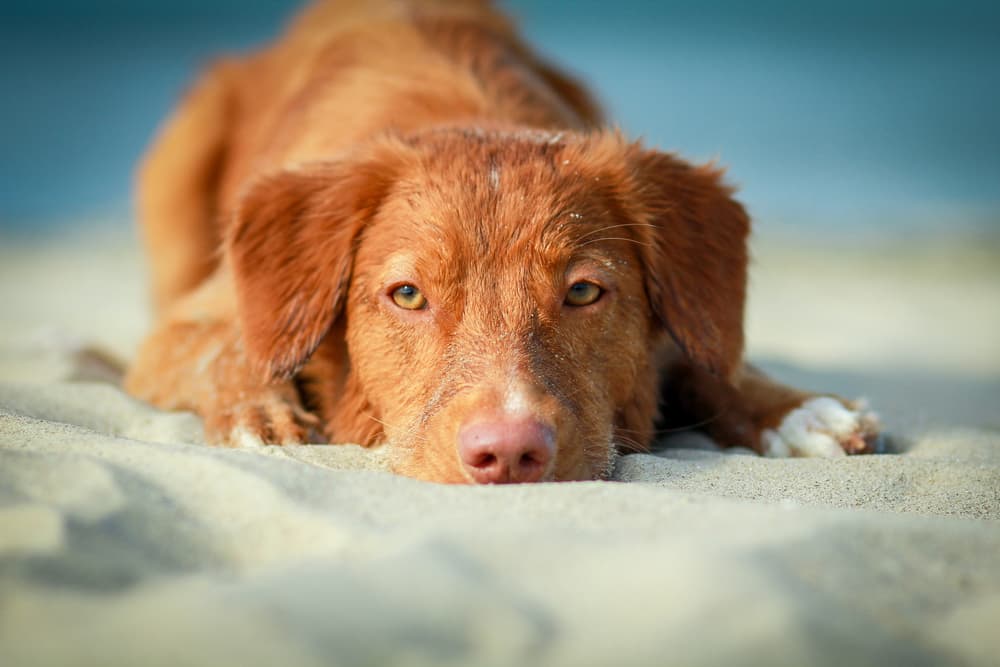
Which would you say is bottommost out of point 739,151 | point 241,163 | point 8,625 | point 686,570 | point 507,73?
point 8,625

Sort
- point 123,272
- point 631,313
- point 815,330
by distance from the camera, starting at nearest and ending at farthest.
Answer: point 631,313, point 815,330, point 123,272

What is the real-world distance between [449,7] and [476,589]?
5.30 meters

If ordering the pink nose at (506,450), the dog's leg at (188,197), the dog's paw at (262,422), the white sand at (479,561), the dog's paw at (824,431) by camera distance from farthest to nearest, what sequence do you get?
the dog's leg at (188,197) → the dog's paw at (824,431) → the dog's paw at (262,422) → the pink nose at (506,450) → the white sand at (479,561)

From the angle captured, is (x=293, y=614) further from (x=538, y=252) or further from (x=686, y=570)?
(x=538, y=252)

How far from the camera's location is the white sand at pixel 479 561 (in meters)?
1.75

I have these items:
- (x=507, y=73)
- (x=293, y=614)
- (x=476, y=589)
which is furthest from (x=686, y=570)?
(x=507, y=73)

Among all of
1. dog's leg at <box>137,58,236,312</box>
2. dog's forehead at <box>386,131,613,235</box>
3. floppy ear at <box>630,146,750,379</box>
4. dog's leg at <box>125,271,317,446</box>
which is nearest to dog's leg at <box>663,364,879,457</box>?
floppy ear at <box>630,146,750,379</box>

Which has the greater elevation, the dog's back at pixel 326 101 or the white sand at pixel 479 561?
the dog's back at pixel 326 101

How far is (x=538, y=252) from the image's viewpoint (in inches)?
130

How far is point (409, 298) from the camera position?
11.2 feet

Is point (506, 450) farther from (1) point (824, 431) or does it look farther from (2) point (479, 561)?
(1) point (824, 431)

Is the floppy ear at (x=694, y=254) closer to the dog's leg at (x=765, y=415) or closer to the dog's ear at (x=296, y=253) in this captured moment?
the dog's leg at (x=765, y=415)

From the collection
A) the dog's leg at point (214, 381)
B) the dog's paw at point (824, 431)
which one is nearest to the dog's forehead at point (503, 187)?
the dog's leg at point (214, 381)

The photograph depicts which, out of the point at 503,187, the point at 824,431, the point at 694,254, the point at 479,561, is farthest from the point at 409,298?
the point at 824,431
